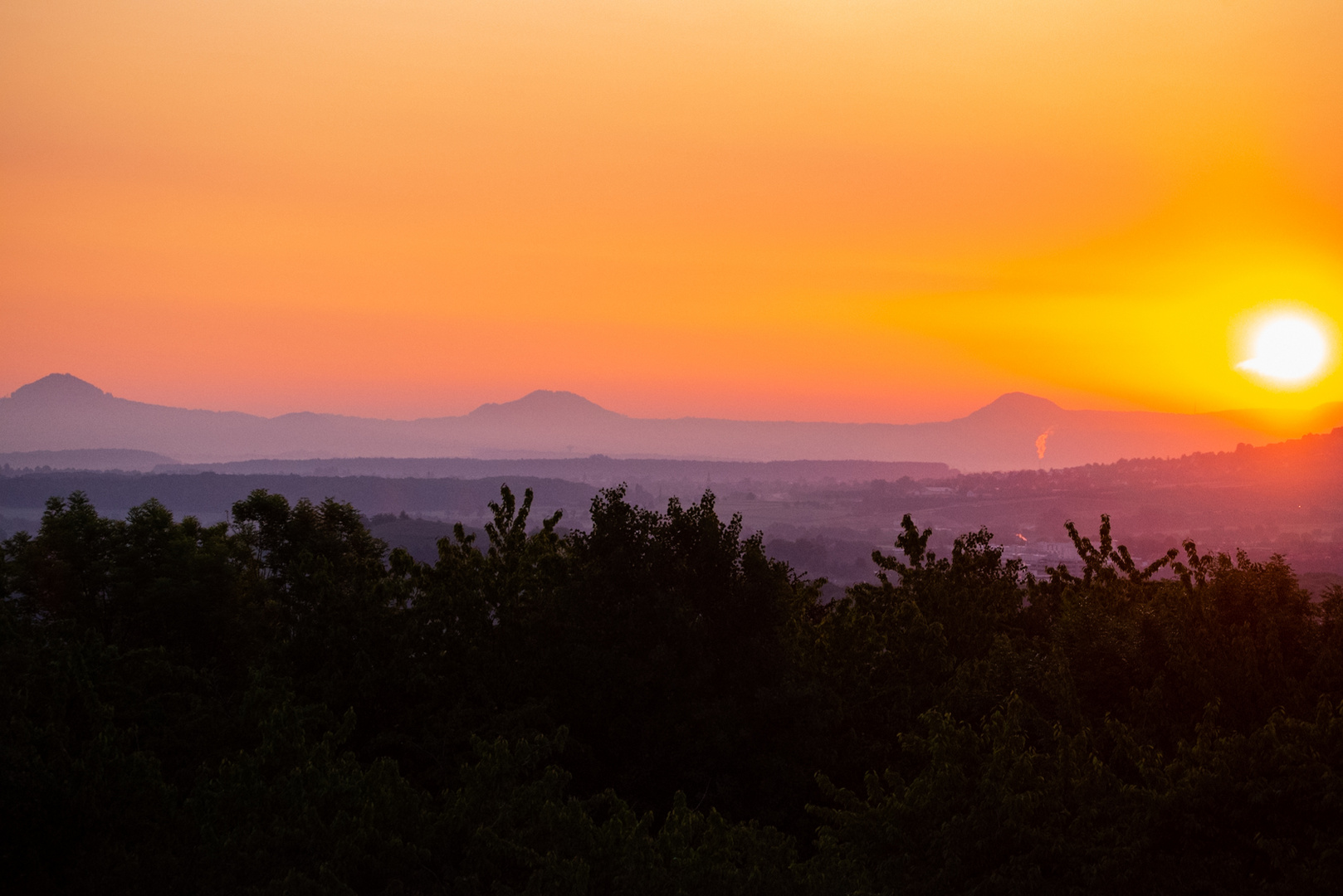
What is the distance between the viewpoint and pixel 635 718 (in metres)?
24.1

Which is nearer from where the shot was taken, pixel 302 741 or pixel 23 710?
pixel 302 741

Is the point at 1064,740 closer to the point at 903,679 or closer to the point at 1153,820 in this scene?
the point at 1153,820

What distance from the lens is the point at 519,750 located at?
18.9 meters

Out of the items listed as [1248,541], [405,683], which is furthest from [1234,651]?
[1248,541]

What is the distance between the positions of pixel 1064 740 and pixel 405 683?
48.1ft

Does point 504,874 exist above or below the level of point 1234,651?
below

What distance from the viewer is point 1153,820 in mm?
16891

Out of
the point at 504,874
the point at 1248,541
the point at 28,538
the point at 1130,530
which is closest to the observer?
the point at 504,874

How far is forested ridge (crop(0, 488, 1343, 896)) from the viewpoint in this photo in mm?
16109

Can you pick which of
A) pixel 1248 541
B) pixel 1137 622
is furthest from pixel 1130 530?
pixel 1137 622

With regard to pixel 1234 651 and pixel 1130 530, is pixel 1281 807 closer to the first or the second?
pixel 1234 651

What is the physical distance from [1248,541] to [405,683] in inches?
6684

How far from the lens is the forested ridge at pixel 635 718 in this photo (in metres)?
16.1

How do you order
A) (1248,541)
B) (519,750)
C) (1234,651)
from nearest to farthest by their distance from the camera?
(519,750) → (1234,651) → (1248,541)
